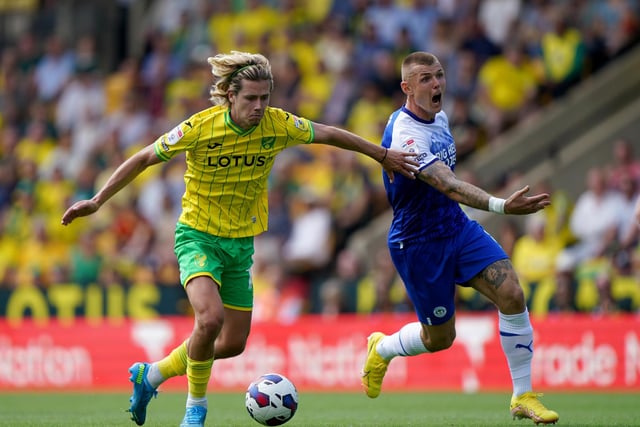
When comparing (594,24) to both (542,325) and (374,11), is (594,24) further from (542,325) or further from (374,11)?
(542,325)

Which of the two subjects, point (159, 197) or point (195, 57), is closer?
point (159, 197)

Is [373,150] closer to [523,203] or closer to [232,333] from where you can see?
[523,203]

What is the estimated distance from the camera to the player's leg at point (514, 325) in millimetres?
8969

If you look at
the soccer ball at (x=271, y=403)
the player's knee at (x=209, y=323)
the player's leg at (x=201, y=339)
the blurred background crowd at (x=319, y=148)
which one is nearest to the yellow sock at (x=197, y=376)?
the player's leg at (x=201, y=339)

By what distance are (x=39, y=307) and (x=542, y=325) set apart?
7791 mm

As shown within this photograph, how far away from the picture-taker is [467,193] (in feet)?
28.4

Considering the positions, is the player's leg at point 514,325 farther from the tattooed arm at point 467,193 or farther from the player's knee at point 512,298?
the tattooed arm at point 467,193

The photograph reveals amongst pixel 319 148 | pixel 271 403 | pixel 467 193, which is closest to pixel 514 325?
pixel 467 193

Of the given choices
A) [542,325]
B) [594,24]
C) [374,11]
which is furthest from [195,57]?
[542,325]

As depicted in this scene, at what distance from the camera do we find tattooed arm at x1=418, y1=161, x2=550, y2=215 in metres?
8.14

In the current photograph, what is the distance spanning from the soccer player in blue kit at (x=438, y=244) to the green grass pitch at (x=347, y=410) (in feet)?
2.32

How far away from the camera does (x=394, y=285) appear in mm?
15750

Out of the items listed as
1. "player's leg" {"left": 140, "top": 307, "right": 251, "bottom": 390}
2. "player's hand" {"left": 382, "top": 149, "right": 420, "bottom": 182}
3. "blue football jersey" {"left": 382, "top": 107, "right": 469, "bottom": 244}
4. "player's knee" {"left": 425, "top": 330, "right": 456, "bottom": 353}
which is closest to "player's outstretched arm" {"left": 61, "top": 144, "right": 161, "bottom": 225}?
"player's leg" {"left": 140, "top": 307, "right": 251, "bottom": 390}

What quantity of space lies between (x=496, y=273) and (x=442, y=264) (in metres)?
0.45
